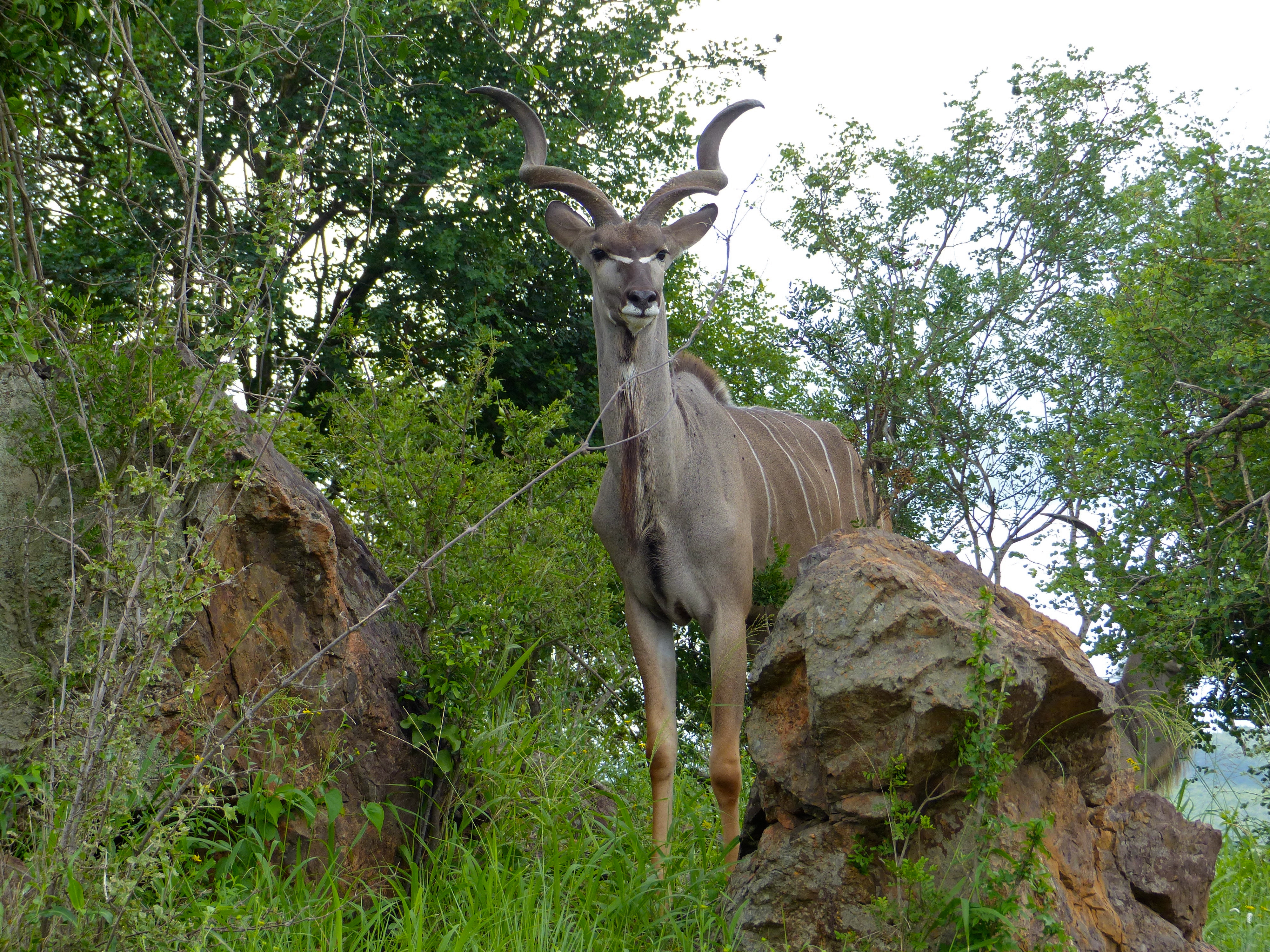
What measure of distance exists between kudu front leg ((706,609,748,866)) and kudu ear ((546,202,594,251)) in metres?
1.73

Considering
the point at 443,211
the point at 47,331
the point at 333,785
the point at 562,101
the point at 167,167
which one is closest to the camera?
the point at 47,331

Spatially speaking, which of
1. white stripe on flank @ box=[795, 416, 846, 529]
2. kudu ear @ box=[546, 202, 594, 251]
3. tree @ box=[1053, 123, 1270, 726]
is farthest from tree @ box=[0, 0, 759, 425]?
tree @ box=[1053, 123, 1270, 726]

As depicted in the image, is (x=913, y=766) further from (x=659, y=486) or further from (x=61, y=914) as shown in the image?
(x=61, y=914)

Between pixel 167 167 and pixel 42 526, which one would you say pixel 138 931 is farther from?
pixel 167 167

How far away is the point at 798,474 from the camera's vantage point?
18.7ft

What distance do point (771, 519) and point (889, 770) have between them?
8.10ft

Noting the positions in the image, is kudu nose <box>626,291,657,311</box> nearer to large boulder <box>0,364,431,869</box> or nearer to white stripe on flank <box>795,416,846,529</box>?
large boulder <box>0,364,431,869</box>

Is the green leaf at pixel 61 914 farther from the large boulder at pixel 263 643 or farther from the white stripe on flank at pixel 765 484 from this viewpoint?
the white stripe on flank at pixel 765 484

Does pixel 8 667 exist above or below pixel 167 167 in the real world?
below

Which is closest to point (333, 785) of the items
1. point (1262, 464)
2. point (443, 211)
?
point (1262, 464)

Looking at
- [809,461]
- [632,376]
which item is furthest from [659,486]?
[809,461]

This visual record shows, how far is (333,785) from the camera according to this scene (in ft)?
11.7

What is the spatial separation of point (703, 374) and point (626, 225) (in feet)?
3.88

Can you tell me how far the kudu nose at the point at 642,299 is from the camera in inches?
159
